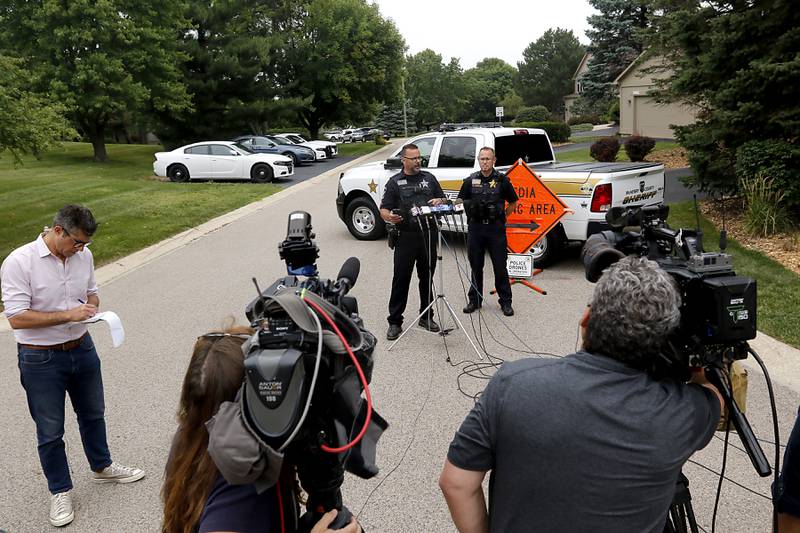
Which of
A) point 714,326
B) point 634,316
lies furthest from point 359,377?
point 714,326

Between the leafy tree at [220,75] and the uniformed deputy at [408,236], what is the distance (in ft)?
95.0

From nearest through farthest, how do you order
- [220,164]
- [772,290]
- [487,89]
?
[772,290] < [220,164] < [487,89]

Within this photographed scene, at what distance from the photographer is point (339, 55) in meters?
40.1

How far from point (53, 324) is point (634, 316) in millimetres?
3373

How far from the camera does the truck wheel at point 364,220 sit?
11734mm

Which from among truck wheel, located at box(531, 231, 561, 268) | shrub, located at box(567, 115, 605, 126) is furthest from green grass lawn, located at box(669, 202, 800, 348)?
shrub, located at box(567, 115, 605, 126)

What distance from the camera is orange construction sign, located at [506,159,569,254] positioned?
8203mm

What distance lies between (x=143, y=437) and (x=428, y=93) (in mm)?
83723

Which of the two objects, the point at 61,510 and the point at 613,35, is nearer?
the point at 61,510

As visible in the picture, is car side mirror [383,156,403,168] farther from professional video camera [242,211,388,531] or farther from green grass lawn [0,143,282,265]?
professional video camera [242,211,388,531]

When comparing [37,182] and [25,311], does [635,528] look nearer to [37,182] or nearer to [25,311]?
[25,311]

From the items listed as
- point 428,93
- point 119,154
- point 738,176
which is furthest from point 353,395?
point 428,93

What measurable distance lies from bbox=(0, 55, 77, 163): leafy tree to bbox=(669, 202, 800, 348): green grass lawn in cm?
1187

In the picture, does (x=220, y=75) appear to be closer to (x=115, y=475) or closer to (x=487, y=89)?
(x=115, y=475)
